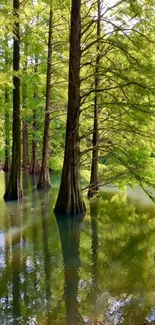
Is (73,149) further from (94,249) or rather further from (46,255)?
(46,255)

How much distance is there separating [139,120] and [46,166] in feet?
24.2

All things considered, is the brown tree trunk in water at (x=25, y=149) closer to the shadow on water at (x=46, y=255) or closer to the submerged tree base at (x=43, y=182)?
the submerged tree base at (x=43, y=182)

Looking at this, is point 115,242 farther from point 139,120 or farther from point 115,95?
point 115,95

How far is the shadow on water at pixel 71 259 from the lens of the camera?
3.95m

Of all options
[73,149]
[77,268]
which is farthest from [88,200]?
[77,268]

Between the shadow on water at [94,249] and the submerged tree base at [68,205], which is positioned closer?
the shadow on water at [94,249]

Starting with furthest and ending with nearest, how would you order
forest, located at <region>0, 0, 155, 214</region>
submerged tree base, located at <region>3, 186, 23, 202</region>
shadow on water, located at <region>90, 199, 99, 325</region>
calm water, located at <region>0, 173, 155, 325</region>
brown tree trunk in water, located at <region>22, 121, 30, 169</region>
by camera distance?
1. brown tree trunk in water, located at <region>22, 121, 30, 169</region>
2. submerged tree base, located at <region>3, 186, 23, 202</region>
3. forest, located at <region>0, 0, 155, 214</region>
4. shadow on water, located at <region>90, 199, 99, 325</region>
5. calm water, located at <region>0, 173, 155, 325</region>

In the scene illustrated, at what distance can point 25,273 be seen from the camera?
5.16 meters

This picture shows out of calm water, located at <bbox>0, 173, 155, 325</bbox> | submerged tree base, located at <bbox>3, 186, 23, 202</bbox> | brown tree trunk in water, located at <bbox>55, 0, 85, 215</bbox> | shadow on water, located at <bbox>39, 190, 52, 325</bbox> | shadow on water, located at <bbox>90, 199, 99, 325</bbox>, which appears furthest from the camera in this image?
submerged tree base, located at <bbox>3, 186, 23, 202</bbox>

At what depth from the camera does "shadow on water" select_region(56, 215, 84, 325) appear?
13.0 ft

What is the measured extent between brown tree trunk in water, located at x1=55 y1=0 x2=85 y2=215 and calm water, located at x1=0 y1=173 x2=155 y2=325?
→ 52cm

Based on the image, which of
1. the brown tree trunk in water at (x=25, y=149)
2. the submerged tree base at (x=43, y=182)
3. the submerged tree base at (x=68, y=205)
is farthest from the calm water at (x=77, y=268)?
the brown tree trunk in water at (x=25, y=149)

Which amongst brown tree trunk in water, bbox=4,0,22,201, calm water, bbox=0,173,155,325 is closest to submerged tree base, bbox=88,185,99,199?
calm water, bbox=0,173,155,325

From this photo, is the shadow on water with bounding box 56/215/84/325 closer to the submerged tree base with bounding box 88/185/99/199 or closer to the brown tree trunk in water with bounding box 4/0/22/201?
the submerged tree base with bounding box 88/185/99/199
